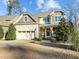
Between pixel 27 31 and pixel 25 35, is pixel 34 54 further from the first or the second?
pixel 25 35

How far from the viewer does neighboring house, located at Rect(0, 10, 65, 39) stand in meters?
48.0

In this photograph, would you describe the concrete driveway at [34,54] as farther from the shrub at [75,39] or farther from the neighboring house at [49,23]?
the neighboring house at [49,23]

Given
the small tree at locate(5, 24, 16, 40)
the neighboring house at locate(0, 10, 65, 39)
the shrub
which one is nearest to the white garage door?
the neighboring house at locate(0, 10, 65, 39)

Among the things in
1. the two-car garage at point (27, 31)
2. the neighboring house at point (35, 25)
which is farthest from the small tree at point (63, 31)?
the two-car garage at point (27, 31)

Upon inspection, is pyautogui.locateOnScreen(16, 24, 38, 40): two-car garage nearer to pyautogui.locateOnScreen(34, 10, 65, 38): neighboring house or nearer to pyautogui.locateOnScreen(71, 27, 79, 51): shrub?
pyautogui.locateOnScreen(34, 10, 65, 38): neighboring house

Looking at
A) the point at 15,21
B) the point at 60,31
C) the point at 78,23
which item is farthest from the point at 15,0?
the point at 78,23

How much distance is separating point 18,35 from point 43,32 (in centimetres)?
564

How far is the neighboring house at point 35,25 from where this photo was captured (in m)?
48.0

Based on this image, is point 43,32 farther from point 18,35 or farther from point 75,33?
point 75,33

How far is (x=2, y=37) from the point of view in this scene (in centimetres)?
4450

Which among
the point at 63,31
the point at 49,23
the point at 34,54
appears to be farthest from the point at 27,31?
the point at 34,54

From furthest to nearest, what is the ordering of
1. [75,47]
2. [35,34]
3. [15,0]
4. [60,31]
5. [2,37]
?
[15,0], [35,34], [2,37], [60,31], [75,47]

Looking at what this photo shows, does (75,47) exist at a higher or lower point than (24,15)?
lower

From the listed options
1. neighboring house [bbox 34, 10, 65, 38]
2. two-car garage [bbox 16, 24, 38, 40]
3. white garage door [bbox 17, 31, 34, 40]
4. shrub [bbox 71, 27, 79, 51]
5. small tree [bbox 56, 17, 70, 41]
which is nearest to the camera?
shrub [bbox 71, 27, 79, 51]
